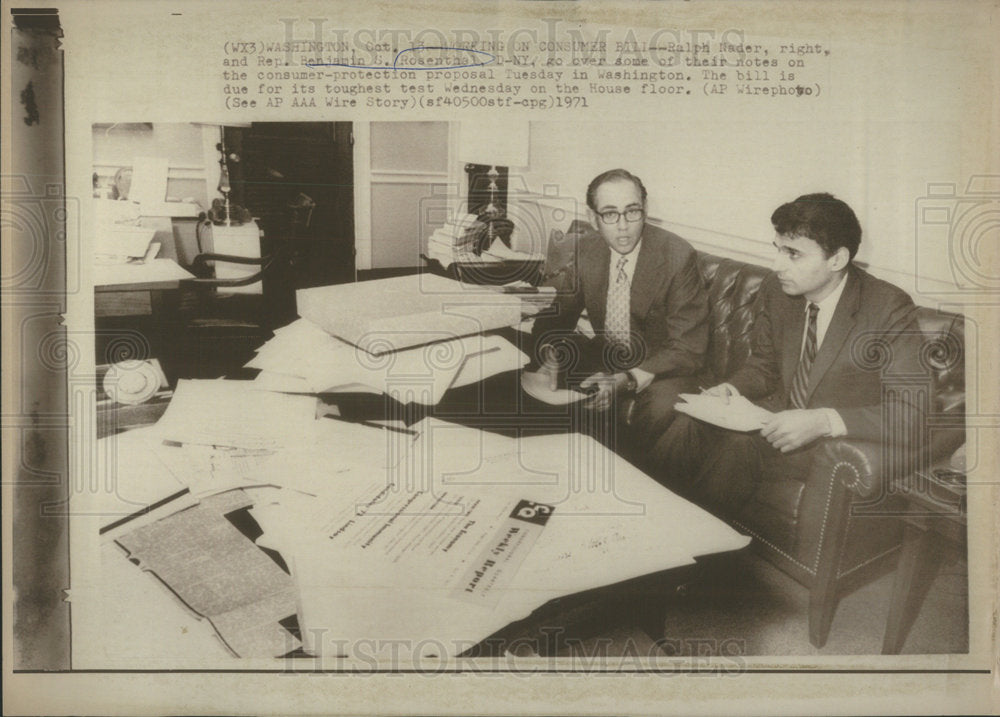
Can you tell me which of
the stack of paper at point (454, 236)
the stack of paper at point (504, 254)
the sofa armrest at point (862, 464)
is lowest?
the sofa armrest at point (862, 464)

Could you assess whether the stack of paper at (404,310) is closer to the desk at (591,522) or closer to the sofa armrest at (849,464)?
the desk at (591,522)

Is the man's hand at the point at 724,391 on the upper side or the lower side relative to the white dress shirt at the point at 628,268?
lower

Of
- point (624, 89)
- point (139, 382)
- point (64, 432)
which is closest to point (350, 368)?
point (139, 382)

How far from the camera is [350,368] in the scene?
1.68 metres

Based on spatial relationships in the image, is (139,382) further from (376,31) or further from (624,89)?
(624,89)

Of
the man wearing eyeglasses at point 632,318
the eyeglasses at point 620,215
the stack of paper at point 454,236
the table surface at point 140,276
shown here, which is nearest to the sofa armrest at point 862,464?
the man wearing eyeglasses at point 632,318

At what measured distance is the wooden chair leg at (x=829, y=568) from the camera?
5.46ft

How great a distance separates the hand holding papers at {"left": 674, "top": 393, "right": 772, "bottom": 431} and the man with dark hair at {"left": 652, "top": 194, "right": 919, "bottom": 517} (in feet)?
0.04

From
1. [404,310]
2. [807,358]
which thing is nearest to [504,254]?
[404,310]

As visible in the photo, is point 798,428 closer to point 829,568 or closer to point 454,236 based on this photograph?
point 829,568

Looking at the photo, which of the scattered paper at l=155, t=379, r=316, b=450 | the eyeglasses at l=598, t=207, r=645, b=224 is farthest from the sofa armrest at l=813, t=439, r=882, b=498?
the scattered paper at l=155, t=379, r=316, b=450

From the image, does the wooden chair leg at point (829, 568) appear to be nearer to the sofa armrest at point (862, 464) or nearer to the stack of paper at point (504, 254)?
the sofa armrest at point (862, 464)

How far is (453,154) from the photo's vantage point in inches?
65.7

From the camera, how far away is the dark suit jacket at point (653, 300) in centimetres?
167
